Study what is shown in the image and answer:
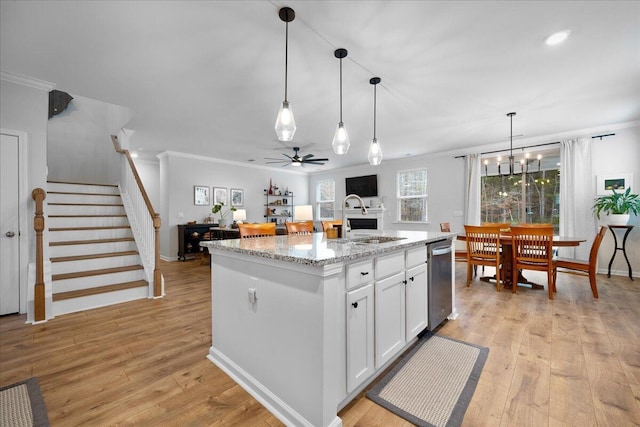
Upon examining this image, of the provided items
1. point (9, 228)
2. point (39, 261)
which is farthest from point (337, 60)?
point (9, 228)

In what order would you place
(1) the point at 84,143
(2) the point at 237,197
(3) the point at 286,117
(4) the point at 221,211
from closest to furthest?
(3) the point at 286,117, (1) the point at 84,143, (4) the point at 221,211, (2) the point at 237,197

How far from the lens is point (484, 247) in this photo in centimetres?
388

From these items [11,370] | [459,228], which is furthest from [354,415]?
[459,228]

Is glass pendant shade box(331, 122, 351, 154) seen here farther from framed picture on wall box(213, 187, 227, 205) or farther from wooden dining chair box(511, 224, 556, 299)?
framed picture on wall box(213, 187, 227, 205)

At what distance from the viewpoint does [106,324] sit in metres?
2.72

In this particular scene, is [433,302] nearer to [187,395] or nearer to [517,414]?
[517,414]

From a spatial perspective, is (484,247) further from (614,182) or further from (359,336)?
(359,336)

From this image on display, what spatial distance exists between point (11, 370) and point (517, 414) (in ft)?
11.0

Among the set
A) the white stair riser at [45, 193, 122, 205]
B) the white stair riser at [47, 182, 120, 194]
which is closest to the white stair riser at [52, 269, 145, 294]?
the white stair riser at [45, 193, 122, 205]

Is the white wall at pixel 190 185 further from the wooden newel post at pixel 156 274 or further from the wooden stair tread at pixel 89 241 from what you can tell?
the wooden newel post at pixel 156 274

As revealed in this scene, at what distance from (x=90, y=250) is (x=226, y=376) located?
325 cm

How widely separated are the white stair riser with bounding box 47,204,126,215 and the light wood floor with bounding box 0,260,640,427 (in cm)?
181

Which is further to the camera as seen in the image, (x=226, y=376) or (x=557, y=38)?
(x=557, y=38)

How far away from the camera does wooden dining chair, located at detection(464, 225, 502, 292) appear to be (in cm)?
372
